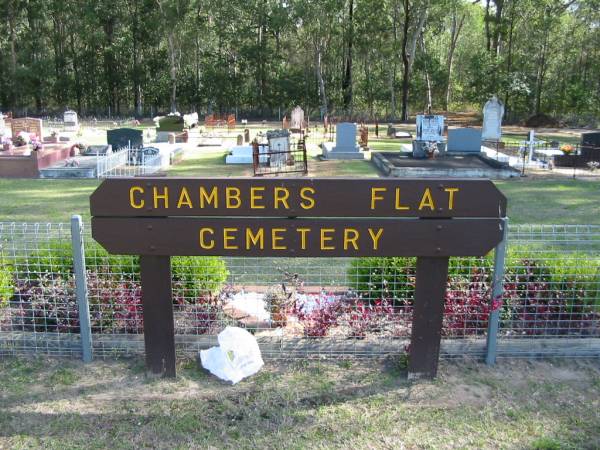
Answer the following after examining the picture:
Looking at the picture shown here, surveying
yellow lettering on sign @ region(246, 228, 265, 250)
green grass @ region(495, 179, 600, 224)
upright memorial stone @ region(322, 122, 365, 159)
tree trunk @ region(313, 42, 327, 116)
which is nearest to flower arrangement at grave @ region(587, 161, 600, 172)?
green grass @ region(495, 179, 600, 224)

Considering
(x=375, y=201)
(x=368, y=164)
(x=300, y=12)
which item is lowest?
(x=368, y=164)

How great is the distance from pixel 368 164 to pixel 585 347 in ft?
51.0

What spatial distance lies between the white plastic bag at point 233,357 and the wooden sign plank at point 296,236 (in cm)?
67

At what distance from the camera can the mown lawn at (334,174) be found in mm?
11547

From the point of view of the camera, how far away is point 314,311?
479 cm

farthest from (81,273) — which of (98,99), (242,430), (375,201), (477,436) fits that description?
(98,99)

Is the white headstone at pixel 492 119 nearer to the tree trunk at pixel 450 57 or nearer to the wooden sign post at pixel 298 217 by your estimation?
the tree trunk at pixel 450 57

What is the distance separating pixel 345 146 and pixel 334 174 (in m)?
4.07

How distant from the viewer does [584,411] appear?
3.84 m

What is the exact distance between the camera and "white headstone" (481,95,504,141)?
26.5 meters

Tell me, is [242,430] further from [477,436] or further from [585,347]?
[585,347]

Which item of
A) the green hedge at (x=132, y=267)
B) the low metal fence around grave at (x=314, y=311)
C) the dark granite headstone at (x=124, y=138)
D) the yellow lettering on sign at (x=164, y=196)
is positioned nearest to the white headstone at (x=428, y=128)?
the dark granite headstone at (x=124, y=138)

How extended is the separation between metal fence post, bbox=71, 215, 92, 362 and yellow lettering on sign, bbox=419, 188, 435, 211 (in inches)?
98.4

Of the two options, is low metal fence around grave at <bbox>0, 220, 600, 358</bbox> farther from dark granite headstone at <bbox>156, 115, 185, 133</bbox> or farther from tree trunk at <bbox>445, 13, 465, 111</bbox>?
tree trunk at <bbox>445, 13, 465, 111</bbox>
